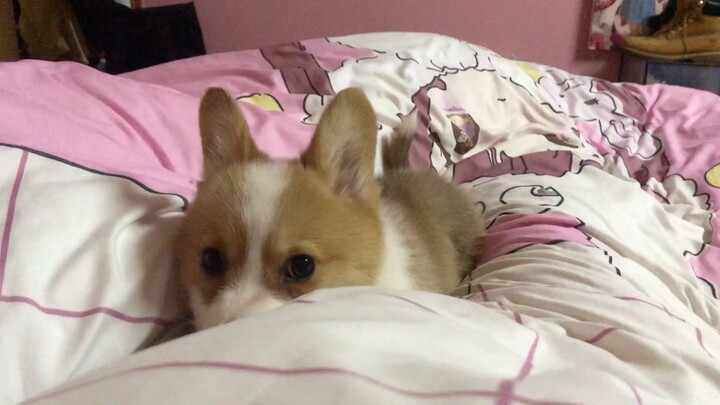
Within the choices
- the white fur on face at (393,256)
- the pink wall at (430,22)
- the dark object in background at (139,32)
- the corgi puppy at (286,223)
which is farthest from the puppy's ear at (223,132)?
the pink wall at (430,22)

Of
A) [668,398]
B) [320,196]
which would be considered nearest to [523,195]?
[320,196]

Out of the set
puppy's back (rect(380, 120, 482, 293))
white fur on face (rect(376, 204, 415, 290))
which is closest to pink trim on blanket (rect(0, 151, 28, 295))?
white fur on face (rect(376, 204, 415, 290))

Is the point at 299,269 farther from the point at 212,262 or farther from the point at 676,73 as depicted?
the point at 676,73

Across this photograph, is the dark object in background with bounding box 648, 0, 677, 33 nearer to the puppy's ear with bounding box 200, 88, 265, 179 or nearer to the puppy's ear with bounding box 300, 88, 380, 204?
the puppy's ear with bounding box 300, 88, 380, 204

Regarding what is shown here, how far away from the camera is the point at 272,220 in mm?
888

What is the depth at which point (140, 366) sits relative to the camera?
571mm

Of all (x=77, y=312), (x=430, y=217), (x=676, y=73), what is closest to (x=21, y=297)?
(x=77, y=312)

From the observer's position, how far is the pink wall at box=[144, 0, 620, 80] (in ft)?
9.85

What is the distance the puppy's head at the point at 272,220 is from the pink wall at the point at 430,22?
210cm

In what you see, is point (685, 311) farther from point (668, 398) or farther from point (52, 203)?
point (52, 203)

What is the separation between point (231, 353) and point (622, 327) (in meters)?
0.58

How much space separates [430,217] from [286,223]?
538 millimetres

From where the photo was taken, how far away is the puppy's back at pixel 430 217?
1251 millimetres

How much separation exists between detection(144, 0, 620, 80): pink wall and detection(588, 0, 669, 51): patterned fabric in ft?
0.18
